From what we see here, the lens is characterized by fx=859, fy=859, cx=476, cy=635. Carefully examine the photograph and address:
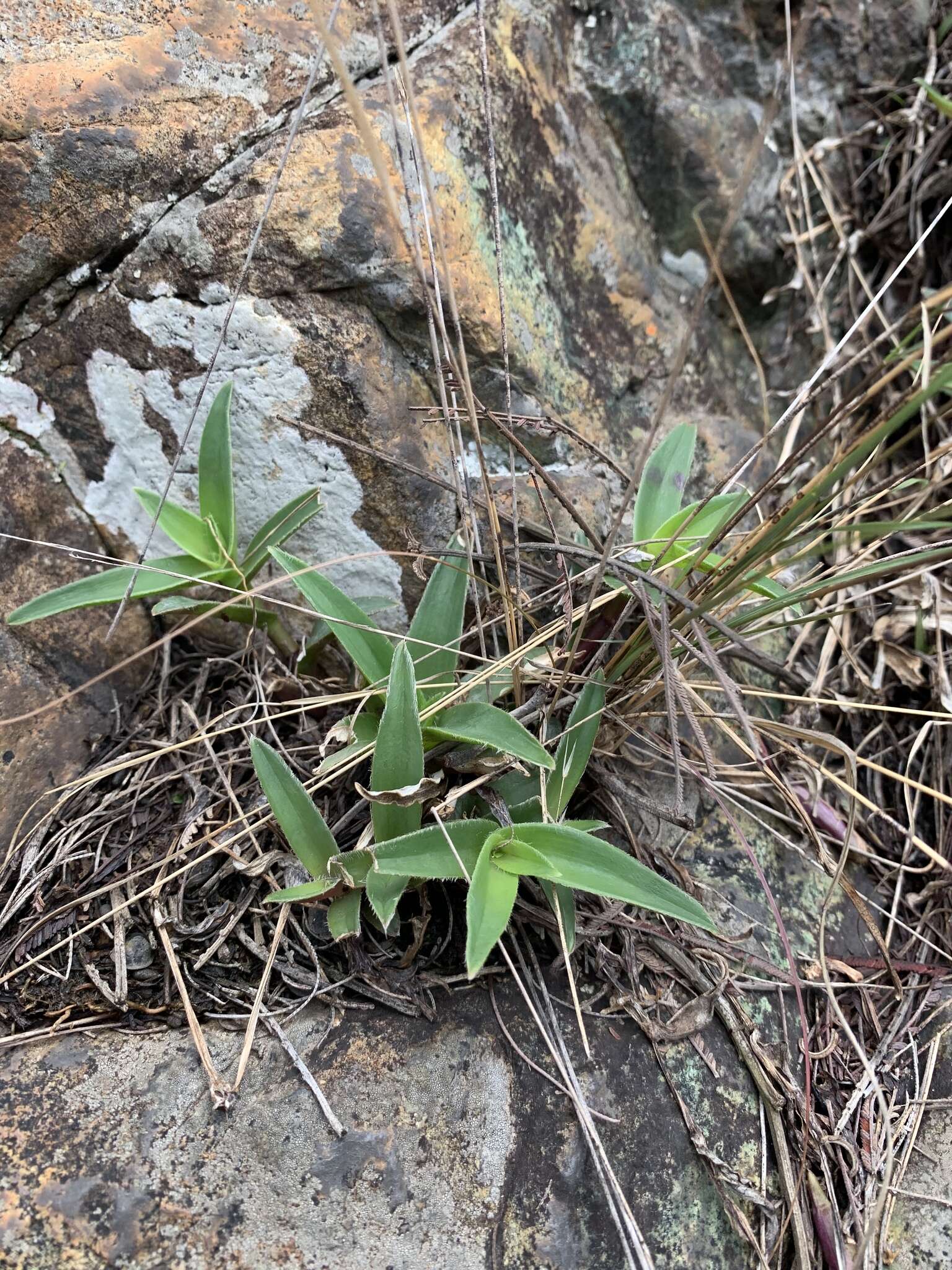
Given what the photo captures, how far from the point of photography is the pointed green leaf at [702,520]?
1.31 metres

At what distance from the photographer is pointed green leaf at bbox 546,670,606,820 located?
3.84 ft

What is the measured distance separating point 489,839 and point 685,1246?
55 centimetres

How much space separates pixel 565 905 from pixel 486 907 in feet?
0.53

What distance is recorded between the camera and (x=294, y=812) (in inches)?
46.2

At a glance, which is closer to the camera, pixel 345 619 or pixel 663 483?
pixel 345 619

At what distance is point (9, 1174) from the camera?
1.00 metres

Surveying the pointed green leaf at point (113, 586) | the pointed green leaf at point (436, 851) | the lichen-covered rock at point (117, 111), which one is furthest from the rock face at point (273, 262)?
the pointed green leaf at point (436, 851)

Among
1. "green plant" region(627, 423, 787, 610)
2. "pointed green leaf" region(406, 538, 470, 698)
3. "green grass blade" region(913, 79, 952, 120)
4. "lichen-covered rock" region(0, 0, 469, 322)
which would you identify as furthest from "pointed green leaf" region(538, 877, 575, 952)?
"green grass blade" region(913, 79, 952, 120)

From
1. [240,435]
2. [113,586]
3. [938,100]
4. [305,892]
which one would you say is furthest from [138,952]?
[938,100]

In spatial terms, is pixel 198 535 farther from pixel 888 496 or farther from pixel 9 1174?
pixel 888 496

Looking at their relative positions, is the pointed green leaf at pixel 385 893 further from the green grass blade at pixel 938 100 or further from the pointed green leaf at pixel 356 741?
the green grass blade at pixel 938 100

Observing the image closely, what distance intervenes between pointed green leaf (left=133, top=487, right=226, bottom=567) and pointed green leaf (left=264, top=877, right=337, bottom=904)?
1.79ft

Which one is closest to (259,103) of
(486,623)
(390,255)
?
(390,255)

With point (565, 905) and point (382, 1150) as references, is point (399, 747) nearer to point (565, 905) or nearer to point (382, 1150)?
point (565, 905)
